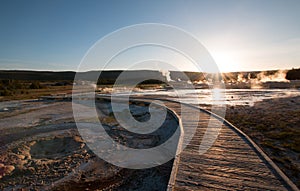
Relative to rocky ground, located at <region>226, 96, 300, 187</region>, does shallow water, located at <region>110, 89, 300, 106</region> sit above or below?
above

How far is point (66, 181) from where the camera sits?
19.9ft

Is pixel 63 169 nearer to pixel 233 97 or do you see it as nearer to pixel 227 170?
pixel 227 170

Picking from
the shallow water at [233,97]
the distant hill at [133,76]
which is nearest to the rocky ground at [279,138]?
the shallow water at [233,97]

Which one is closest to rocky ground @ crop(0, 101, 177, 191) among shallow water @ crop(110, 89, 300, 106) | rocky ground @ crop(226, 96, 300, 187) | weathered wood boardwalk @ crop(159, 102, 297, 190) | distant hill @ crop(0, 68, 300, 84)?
weathered wood boardwalk @ crop(159, 102, 297, 190)

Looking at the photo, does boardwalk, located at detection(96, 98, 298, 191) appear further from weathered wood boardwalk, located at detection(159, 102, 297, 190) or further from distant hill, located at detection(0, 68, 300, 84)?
distant hill, located at detection(0, 68, 300, 84)

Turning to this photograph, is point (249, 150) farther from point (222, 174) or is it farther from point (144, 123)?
point (144, 123)

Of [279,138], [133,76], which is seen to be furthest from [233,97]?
[133,76]

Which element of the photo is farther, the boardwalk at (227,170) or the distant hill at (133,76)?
the distant hill at (133,76)

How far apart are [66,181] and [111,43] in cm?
993

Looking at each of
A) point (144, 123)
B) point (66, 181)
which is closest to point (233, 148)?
point (66, 181)

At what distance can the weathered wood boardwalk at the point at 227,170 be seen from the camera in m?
4.19

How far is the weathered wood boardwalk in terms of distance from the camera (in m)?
4.19

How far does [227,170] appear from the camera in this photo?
4855 millimetres

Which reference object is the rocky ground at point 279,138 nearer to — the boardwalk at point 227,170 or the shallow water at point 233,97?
the boardwalk at point 227,170
